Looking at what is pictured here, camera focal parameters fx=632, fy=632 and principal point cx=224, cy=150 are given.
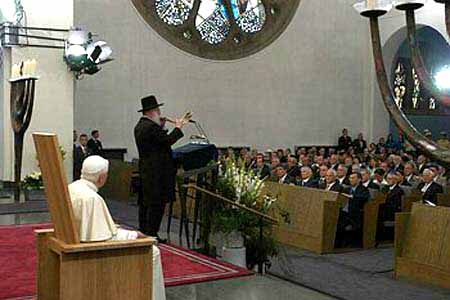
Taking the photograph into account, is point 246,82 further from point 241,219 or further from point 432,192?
point 241,219

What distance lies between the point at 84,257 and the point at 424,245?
13.8 ft

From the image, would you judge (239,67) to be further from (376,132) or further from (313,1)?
(376,132)

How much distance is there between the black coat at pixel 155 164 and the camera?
613 cm

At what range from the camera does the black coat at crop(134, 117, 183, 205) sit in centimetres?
613

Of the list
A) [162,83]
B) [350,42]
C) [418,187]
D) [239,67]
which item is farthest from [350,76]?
[418,187]

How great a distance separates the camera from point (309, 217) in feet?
26.6

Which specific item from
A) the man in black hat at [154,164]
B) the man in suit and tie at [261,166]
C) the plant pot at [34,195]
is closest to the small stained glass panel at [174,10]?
the man in suit and tie at [261,166]

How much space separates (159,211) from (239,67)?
11.2m

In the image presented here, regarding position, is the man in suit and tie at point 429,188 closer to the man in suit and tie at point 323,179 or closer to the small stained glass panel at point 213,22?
the man in suit and tie at point 323,179

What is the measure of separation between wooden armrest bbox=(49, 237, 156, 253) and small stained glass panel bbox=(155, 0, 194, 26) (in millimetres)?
12930

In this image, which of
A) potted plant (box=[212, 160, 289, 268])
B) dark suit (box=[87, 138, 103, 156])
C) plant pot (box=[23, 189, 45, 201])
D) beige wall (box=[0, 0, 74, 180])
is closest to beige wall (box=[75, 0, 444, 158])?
dark suit (box=[87, 138, 103, 156])

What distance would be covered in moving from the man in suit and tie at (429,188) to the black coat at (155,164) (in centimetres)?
432

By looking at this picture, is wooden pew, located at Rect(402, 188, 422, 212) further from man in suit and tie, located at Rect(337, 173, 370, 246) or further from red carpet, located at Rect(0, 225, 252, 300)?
red carpet, located at Rect(0, 225, 252, 300)

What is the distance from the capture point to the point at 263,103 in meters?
17.5
